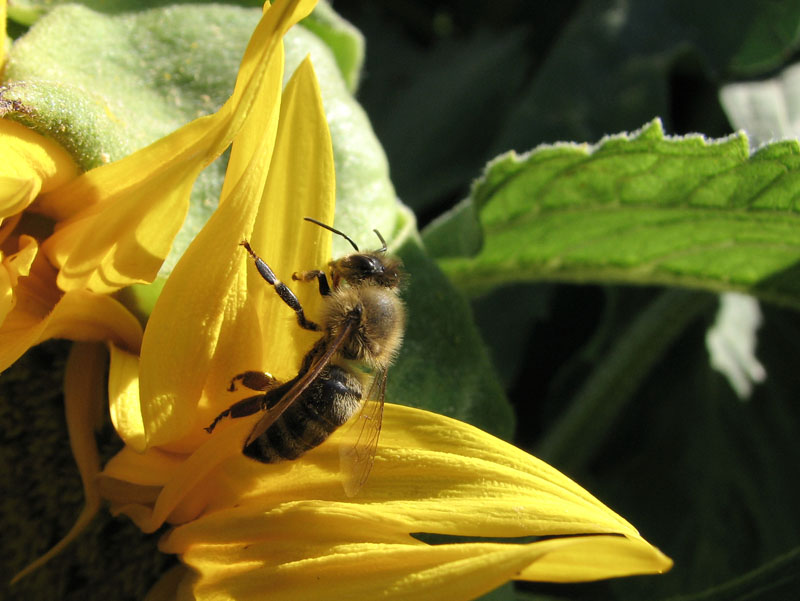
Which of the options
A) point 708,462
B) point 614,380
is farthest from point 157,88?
point 708,462

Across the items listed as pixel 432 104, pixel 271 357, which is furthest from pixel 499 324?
pixel 271 357

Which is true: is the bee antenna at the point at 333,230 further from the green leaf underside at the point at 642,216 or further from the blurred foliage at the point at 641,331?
the blurred foliage at the point at 641,331

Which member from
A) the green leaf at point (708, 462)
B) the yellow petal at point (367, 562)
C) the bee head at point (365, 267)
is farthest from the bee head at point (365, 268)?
the green leaf at point (708, 462)

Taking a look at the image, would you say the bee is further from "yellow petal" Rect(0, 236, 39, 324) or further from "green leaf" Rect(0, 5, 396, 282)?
"yellow petal" Rect(0, 236, 39, 324)

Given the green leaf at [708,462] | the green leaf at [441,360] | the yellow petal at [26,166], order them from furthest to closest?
the green leaf at [708,462], the green leaf at [441,360], the yellow petal at [26,166]

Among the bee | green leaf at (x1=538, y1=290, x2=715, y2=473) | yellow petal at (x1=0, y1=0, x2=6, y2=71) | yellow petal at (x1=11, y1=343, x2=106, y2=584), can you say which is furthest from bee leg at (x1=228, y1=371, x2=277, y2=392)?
green leaf at (x1=538, y1=290, x2=715, y2=473)

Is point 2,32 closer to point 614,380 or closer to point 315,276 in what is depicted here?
point 315,276
